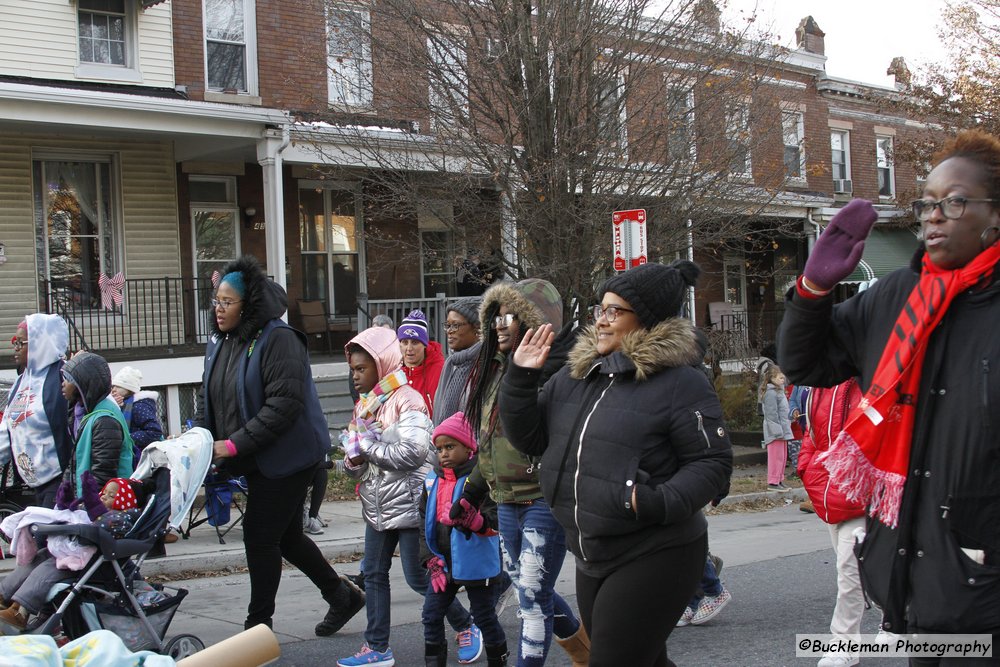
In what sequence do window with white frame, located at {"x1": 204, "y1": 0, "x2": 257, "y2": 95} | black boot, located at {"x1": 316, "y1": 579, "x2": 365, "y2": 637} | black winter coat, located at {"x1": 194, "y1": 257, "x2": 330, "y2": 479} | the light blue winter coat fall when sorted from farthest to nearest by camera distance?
window with white frame, located at {"x1": 204, "y1": 0, "x2": 257, "y2": 95} < the light blue winter coat < black boot, located at {"x1": 316, "y1": 579, "x2": 365, "y2": 637} < black winter coat, located at {"x1": 194, "y1": 257, "x2": 330, "y2": 479}

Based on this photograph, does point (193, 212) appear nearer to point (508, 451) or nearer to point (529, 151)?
point (529, 151)

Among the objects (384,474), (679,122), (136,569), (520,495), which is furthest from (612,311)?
(679,122)

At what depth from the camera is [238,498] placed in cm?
1156

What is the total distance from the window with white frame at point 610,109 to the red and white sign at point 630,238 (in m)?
2.23

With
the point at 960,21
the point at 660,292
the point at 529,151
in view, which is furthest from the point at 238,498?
the point at 960,21

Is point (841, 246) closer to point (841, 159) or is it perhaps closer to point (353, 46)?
point (353, 46)

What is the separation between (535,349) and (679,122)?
9.51 m

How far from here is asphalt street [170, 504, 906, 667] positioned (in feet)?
19.9

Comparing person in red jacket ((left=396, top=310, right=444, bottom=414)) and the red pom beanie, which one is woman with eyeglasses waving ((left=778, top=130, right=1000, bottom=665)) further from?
person in red jacket ((left=396, top=310, right=444, bottom=414))

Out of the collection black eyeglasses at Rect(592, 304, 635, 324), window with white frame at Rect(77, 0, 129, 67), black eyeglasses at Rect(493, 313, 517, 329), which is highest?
window with white frame at Rect(77, 0, 129, 67)

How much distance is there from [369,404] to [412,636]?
1.73 metres

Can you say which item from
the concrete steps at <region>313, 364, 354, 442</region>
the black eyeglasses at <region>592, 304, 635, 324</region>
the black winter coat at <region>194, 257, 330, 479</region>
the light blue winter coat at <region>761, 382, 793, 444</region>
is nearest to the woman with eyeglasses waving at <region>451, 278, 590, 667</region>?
the black eyeglasses at <region>592, 304, 635, 324</region>

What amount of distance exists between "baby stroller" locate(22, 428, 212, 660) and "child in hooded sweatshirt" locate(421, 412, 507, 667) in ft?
4.17

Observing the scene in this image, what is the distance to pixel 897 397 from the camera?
2818 mm
